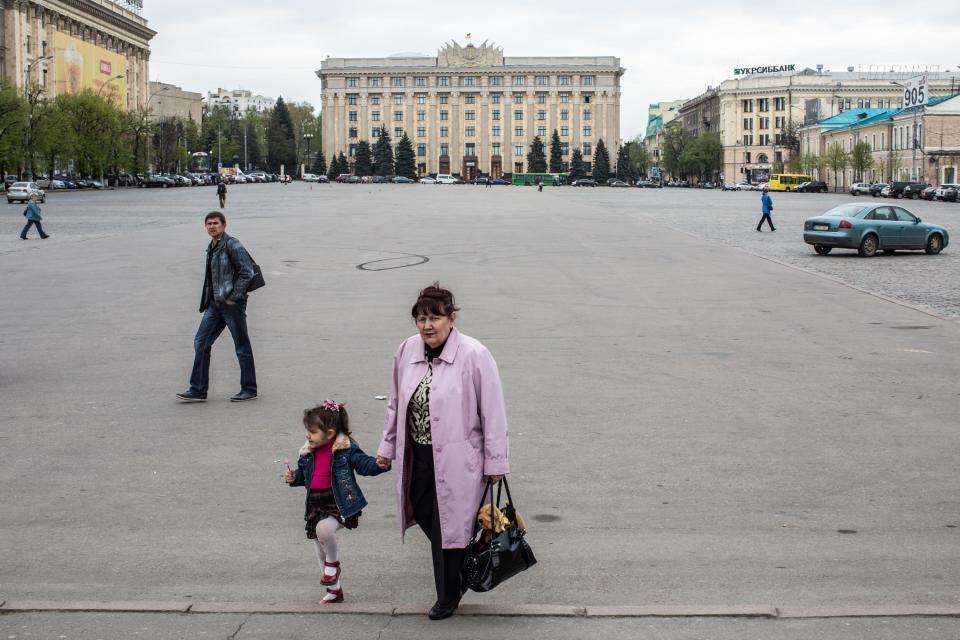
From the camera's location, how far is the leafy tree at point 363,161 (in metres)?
184

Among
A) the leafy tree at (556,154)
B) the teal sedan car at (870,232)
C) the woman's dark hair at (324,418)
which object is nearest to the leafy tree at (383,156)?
the leafy tree at (556,154)

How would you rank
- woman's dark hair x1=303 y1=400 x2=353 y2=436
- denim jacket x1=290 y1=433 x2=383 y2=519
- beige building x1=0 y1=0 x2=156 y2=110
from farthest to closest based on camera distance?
1. beige building x1=0 y1=0 x2=156 y2=110
2. denim jacket x1=290 y1=433 x2=383 y2=519
3. woman's dark hair x1=303 y1=400 x2=353 y2=436

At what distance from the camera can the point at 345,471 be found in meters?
5.71

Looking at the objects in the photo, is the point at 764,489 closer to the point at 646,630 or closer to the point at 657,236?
the point at 646,630

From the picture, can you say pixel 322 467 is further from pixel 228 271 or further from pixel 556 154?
pixel 556 154

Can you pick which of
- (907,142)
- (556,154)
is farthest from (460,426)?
(556,154)

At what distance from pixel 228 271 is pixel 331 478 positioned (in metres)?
5.66


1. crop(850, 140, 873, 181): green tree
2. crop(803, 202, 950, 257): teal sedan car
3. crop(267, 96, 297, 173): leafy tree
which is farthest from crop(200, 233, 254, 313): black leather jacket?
crop(267, 96, 297, 173): leafy tree

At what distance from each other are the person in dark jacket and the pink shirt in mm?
5353

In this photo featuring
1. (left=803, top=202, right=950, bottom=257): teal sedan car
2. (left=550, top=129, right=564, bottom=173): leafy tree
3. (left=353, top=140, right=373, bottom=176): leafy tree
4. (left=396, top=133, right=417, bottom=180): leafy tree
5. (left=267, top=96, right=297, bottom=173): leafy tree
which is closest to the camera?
(left=803, top=202, right=950, bottom=257): teal sedan car

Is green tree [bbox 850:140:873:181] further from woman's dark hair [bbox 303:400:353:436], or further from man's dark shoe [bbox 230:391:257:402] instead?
woman's dark hair [bbox 303:400:353:436]

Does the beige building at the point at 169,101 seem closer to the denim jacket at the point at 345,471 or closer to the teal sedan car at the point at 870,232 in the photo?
the teal sedan car at the point at 870,232

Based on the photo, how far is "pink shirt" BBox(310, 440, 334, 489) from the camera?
18.7 ft

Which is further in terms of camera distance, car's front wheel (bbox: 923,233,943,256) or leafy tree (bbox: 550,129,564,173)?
leafy tree (bbox: 550,129,564,173)
